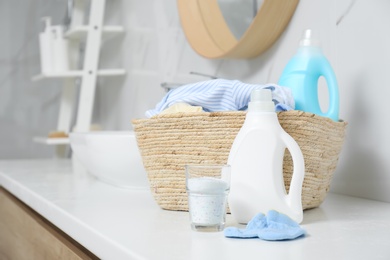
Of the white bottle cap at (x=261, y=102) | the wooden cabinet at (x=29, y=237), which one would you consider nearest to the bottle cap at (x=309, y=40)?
the white bottle cap at (x=261, y=102)

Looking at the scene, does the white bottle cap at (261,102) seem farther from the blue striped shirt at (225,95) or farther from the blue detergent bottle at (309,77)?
the blue detergent bottle at (309,77)

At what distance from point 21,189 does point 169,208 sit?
50 cm

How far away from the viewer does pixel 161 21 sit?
2160 mm

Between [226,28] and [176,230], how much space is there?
94 centimetres

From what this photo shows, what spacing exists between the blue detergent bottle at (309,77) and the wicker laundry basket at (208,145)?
7 cm

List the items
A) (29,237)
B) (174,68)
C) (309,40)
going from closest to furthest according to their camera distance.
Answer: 1. (309,40)
2. (29,237)
3. (174,68)

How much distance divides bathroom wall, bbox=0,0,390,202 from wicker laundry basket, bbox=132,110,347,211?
18cm

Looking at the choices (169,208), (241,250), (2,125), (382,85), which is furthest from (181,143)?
(2,125)

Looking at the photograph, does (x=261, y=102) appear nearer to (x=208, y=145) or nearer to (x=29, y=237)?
(x=208, y=145)

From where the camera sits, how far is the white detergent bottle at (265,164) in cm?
85

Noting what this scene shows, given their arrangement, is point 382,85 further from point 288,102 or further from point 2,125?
point 2,125

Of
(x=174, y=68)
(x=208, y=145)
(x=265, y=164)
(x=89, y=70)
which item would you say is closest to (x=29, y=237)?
(x=208, y=145)

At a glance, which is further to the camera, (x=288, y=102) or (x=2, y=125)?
(x=2, y=125)

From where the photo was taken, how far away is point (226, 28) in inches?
65.1
